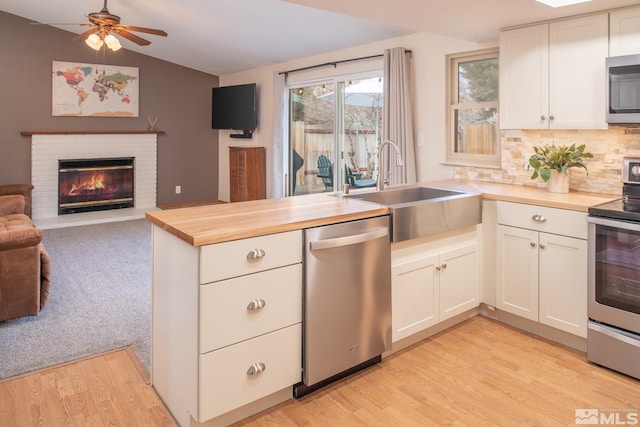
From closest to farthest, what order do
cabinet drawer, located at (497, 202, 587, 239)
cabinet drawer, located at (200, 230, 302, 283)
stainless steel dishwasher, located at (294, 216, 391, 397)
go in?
cabinet drawer, located at (200, 230, 302, 283) → stainless steel dishwasher, located at (294, 216, 391, 397) → cabinet drawer, located at (497, 202, 587, 239)

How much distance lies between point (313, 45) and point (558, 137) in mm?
3208

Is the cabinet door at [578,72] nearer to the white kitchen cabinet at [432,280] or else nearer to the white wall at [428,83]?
the white wall at [428,83]

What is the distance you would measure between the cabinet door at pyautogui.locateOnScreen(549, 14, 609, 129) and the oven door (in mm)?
777

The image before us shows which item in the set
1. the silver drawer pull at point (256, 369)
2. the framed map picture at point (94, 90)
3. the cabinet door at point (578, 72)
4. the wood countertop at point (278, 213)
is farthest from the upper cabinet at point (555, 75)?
the framed map picture at point (94, 90)

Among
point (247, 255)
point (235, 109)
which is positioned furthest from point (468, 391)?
point (235, 109)

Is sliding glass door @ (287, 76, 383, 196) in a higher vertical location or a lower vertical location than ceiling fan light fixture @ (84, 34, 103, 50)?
lower

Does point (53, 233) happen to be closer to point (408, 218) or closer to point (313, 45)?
point (313, 45)

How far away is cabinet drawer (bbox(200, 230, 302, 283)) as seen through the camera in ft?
6.09

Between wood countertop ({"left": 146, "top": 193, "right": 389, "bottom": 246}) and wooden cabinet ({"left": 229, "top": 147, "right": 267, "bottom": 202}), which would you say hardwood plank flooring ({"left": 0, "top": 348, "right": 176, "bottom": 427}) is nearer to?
wood countertop ({"left": 146, "top": 193, "right": 389, "bottom": 246})

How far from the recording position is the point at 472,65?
4105mm

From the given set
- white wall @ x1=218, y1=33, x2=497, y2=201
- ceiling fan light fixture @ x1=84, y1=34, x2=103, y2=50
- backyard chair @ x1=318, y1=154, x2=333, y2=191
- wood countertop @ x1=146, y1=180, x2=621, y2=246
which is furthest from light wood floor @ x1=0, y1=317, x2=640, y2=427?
backyard chair @ x1=318, y1=154, x2=333, y2=191

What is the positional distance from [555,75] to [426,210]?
54.7 inches

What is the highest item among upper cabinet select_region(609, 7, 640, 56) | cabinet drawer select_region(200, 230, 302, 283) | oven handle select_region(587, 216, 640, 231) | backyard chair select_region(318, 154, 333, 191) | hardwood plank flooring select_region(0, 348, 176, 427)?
upper cabinet select_region(609, 7, 640, 56)

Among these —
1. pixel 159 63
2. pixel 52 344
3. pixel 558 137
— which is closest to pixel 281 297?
pixel 52 344
